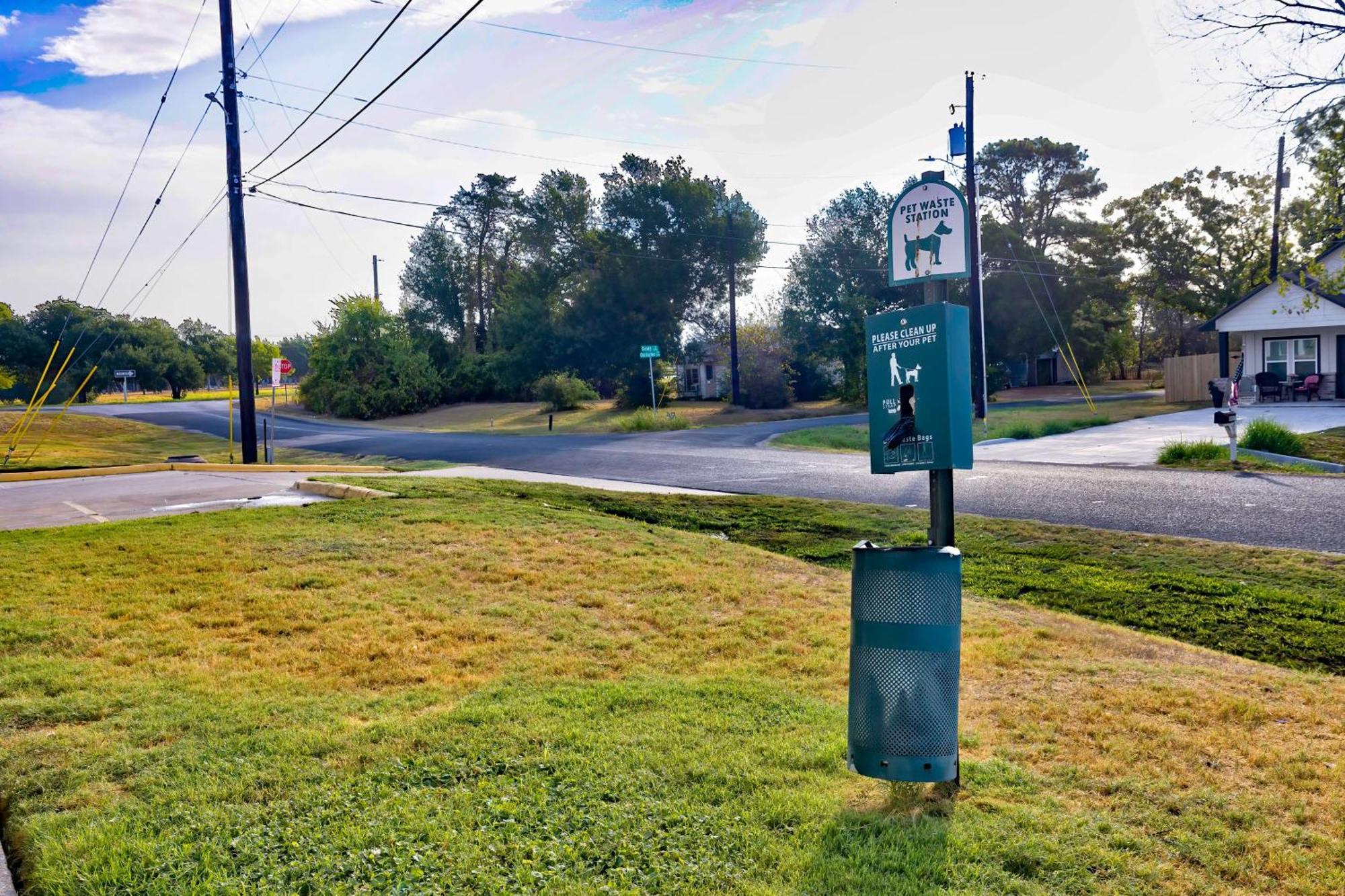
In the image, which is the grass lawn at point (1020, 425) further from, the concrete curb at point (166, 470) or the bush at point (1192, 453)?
the concrete curb at point (166, 470)

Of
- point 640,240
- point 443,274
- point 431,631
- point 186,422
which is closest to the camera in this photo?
point 431,631

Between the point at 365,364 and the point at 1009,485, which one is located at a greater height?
the point at 365,364

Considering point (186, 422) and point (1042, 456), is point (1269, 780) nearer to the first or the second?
point (1042, 456)

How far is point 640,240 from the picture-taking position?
51.8 meters

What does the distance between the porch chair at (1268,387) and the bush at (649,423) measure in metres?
18.9

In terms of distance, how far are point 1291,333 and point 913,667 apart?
117 feet

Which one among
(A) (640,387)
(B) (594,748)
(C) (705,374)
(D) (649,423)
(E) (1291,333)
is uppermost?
(E) (1291,333)

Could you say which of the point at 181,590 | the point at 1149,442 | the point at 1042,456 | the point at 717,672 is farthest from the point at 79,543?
the point at 1149,442

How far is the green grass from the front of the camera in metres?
6.37

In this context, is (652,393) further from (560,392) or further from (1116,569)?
(1116,569)

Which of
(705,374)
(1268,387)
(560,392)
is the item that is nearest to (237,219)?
(560,392)

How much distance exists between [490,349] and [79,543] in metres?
51.8

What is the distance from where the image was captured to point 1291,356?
33.2 metres

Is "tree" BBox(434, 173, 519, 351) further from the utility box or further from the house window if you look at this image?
the utility box
